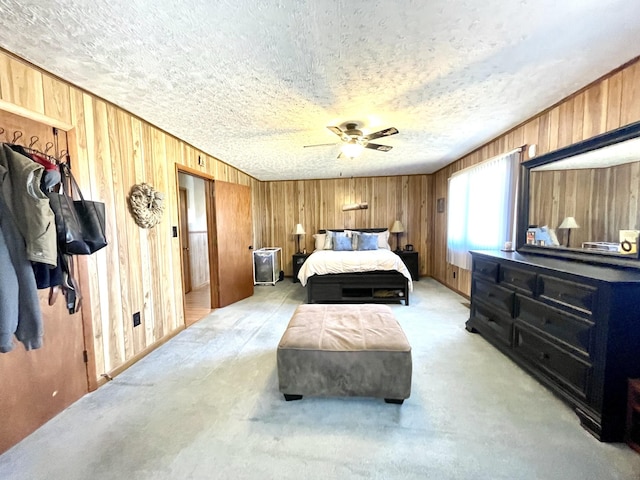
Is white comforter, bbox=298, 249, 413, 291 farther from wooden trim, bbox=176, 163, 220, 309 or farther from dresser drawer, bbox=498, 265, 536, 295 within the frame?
dresser drawer, bbox=498, 265, 536, 295

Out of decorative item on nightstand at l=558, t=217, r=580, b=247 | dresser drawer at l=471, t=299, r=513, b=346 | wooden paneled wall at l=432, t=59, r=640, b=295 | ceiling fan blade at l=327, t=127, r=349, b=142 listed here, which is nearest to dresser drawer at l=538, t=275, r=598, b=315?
dresser drawer at l=471, t=299, r=513, b=346

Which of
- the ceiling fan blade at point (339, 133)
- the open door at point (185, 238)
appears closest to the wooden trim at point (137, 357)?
the open door at point (185, 238)

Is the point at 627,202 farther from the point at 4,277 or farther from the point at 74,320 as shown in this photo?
the point at 74,320

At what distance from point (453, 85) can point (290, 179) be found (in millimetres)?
4305

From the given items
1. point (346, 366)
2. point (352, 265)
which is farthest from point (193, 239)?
point (346, 366)

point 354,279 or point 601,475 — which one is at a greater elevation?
point 354,279

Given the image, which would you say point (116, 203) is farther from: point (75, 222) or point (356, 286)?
point (356, 286)

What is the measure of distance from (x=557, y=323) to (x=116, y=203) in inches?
141

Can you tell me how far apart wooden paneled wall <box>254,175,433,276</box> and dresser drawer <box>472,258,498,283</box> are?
118 inches

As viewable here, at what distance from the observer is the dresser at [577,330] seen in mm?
1450

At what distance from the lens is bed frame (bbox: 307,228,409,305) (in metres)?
3.92

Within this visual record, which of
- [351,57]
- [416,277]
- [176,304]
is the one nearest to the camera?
[351,57]

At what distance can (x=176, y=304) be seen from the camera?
9.95ft

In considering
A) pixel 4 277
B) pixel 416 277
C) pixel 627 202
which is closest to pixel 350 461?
pixel 4 277
